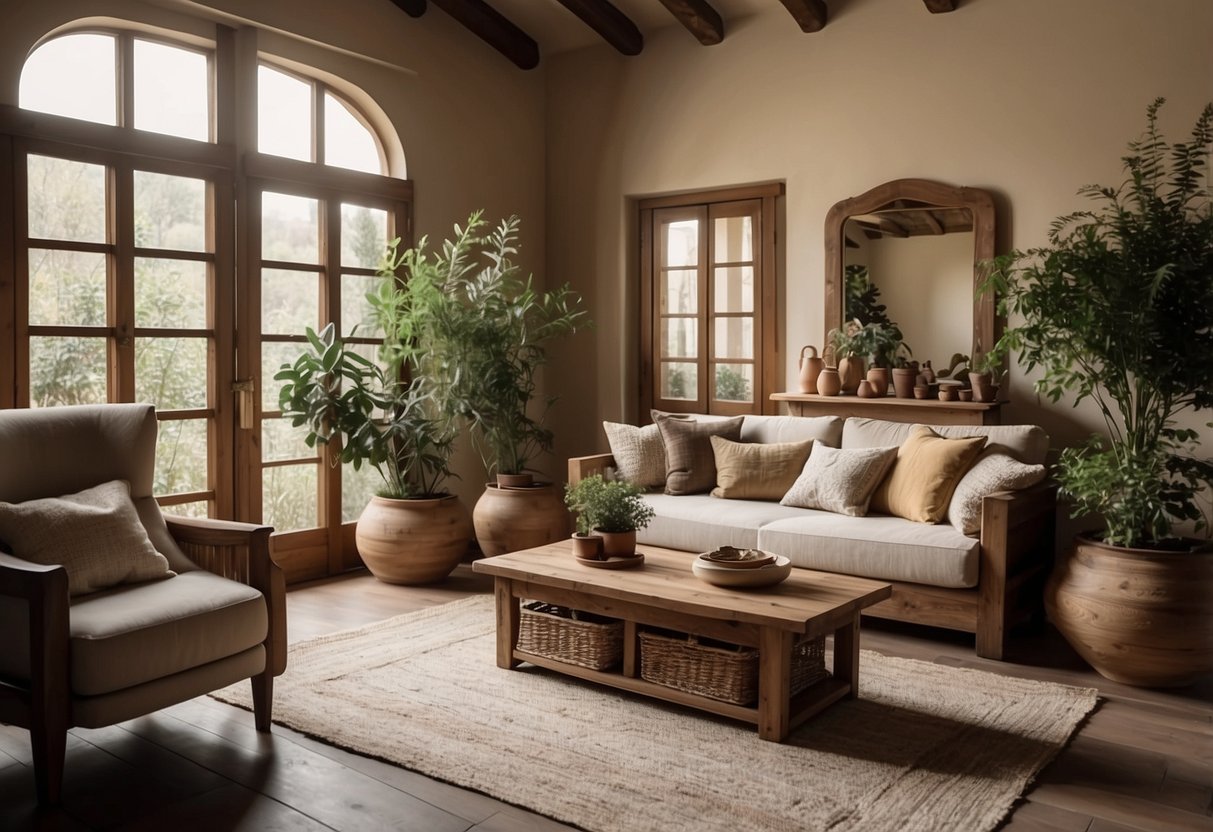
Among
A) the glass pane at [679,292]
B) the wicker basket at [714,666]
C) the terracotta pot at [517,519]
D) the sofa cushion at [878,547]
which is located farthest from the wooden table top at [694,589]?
the glass pane at [679,292]

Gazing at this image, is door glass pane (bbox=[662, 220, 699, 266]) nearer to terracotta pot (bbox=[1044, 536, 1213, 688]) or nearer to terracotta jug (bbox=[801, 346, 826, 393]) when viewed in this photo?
terracotta jug (bbox=[801, 346, 826, 393])

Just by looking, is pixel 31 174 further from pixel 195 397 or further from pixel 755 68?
pixel 755 68

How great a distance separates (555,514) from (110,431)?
2.33 meters

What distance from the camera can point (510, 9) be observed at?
586cm

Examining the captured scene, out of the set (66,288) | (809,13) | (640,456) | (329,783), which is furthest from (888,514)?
(66,288)

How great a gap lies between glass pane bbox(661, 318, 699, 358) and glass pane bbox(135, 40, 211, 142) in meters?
2.73

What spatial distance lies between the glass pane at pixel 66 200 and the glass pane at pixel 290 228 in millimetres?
799

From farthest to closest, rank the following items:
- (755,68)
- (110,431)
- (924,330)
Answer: (755,68) < (924,330) < (110,431)

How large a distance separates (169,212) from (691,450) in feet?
8.84

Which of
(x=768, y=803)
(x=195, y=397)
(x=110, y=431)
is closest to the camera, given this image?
(x=768, y=803)

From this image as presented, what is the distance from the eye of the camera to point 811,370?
5.23 meters

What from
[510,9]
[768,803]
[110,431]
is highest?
[510,9]

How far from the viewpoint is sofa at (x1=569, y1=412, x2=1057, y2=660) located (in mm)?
3922

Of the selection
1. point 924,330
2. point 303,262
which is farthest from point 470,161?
point 924,330
